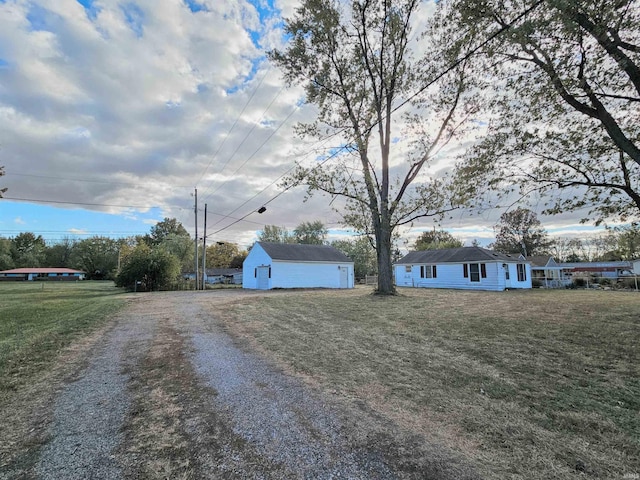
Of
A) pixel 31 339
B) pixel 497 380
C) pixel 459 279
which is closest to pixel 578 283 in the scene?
pixel 459 279

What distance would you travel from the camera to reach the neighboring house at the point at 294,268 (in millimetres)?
23938

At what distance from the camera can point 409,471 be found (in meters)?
2.14

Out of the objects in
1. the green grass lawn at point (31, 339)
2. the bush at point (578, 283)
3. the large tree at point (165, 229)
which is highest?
the large tree at point (165, 229)

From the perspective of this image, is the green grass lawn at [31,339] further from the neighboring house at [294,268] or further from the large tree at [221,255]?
the large tree at [221,255]

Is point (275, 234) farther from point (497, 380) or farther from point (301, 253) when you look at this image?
point (497, 380)

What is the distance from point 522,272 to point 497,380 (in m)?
25.7

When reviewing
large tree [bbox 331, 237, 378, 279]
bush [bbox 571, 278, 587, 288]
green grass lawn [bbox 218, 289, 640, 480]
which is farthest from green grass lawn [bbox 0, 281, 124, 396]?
large tree [bbox 331, 237, 378, 279]

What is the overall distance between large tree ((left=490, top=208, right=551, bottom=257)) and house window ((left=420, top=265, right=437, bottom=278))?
70.7ft

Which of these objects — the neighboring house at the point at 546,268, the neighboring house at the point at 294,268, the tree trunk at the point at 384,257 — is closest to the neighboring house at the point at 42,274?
the neighboring house at the point at 294,268

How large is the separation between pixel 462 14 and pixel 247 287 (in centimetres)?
2302

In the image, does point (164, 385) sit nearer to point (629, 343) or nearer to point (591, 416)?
point (591, 416)

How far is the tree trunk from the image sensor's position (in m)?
15.9

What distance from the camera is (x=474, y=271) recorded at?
24.0 metres

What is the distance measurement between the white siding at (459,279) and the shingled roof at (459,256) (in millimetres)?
392
